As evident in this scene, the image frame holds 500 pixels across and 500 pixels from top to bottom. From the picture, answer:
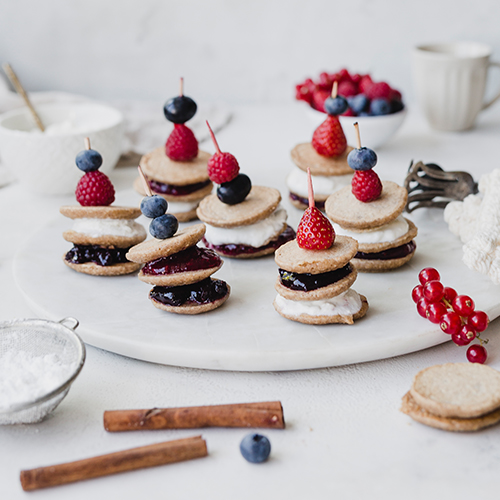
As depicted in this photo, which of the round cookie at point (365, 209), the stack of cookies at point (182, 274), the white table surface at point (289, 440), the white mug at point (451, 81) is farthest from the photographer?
the white mug at point (451, 81)

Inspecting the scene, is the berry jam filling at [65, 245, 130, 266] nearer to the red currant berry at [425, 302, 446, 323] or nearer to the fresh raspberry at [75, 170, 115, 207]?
the fresh raspberry at [75, 170, 115, 207]

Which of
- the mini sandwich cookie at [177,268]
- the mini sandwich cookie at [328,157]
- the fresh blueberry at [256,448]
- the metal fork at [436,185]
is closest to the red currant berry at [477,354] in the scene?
the fresh blueberry at [256,448]

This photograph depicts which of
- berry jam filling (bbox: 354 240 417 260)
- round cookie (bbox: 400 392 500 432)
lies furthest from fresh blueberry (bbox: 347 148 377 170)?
round cookie (bbox: 400 392 500 432)

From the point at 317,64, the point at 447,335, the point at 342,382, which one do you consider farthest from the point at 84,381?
the point at 317,64

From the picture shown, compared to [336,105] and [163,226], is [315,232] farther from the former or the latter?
[336,105]

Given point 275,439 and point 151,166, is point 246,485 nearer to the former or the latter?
point 275,439

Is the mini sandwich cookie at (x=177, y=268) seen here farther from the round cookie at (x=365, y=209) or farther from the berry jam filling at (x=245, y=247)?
the round cookie at (x=365, y=209)

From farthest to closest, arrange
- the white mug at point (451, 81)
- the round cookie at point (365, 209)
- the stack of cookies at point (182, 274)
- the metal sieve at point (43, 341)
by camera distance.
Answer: the white mug at point (451, 81) < the round cookie at point (365, 209) < the stack of cookies at point (182, 274) < the metal sieve at point (43, 341)
